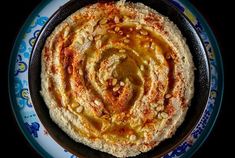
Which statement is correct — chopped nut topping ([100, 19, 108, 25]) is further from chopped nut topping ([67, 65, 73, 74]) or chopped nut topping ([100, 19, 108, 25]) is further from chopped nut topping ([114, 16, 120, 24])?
chopped nut topping ([67, 65, 73, 74])

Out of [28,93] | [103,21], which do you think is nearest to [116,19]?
[103,21]

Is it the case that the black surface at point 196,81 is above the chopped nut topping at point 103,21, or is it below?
below

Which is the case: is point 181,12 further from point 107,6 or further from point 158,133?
point 158,133

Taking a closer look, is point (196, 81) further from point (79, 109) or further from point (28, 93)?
point (28, 93)

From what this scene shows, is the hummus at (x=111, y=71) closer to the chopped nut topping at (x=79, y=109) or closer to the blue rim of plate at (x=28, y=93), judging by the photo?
the chopped nut topping at (x=79, y=109)

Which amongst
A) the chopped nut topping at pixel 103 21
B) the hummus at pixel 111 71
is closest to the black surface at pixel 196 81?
the hummus at pixel 111 71

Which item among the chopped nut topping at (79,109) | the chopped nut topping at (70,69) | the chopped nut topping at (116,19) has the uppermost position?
the chopped nut topping at (116,19)
